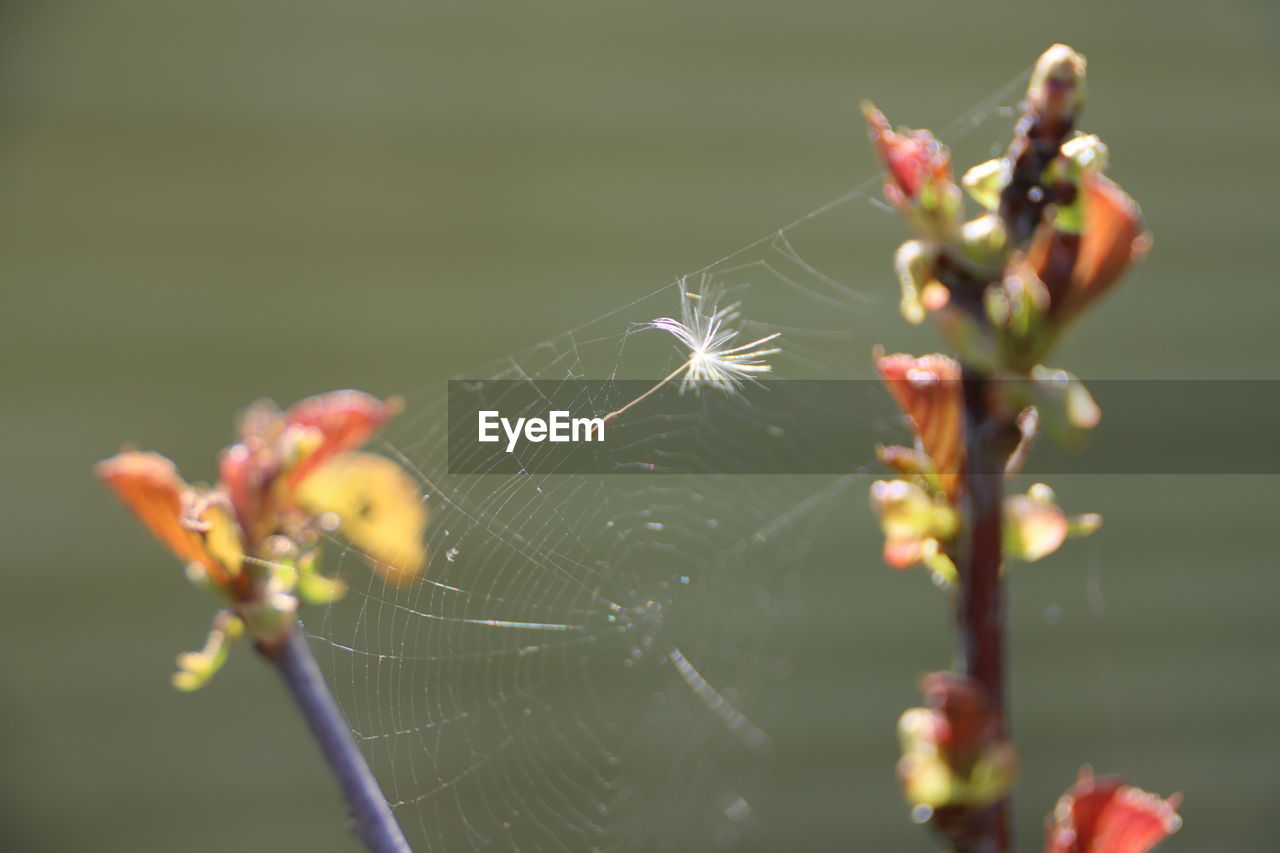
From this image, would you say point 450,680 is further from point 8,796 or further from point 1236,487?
point 1236,487

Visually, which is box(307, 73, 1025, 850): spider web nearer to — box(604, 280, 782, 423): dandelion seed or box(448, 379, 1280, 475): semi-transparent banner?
box(448, 379, 1280, 475): semi-transparent banner

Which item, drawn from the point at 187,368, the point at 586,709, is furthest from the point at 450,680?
the point at 187,368

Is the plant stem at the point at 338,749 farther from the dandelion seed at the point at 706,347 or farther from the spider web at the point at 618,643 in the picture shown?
the spider web at the point at 618,643

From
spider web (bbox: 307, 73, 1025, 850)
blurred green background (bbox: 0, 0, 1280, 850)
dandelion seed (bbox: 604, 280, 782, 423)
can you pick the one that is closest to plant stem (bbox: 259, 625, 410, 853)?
dandelion seed (bbox: 604, 280, 782, 423)

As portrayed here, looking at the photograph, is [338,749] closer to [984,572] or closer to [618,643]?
[984,572]

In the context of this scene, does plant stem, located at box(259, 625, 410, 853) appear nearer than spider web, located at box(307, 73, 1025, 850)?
Yes

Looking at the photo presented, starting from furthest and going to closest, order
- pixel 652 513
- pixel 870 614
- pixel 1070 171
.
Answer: pixel 870 614 < pixel 652 513 < pixel 1070 171

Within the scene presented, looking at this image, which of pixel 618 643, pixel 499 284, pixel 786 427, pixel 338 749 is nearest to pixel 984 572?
pixel 338 749
